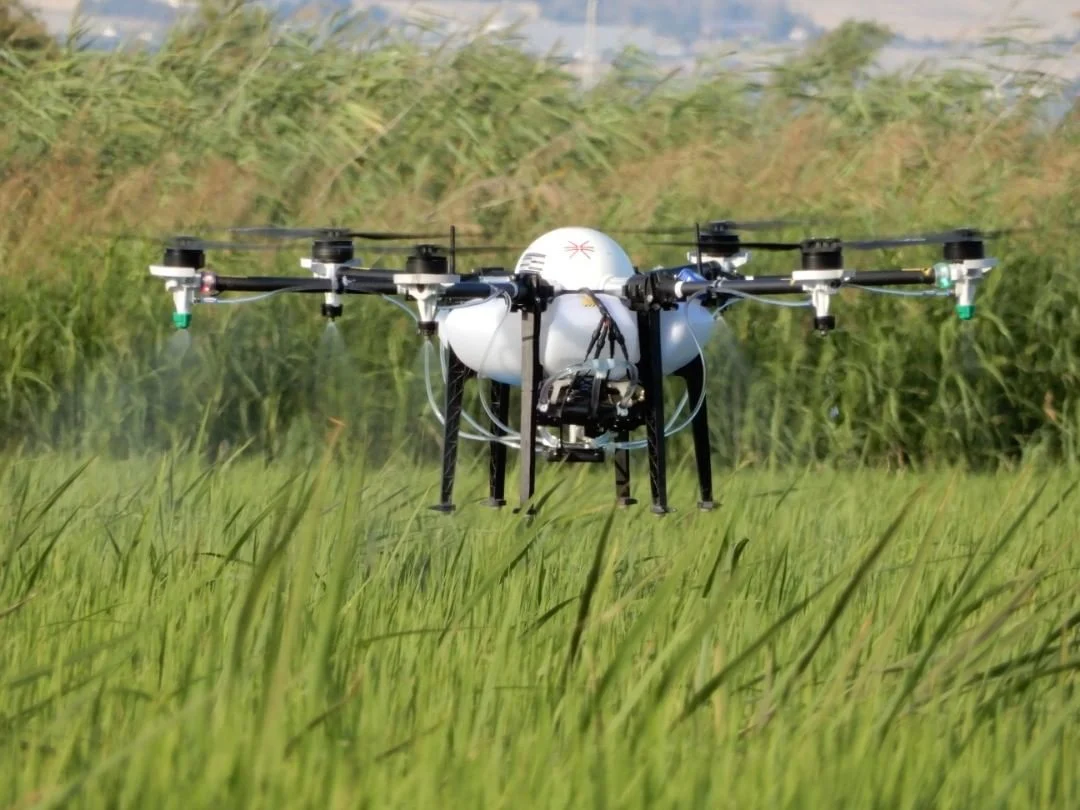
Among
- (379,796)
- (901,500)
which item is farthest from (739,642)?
(901,500)

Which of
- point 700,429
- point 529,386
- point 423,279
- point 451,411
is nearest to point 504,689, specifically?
point 423,279

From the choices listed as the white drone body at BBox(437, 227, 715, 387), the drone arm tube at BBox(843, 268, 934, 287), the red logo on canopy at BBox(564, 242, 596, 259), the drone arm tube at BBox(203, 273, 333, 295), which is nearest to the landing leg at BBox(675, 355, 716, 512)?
the white drone body at BBox(437, 227, 715, 387)

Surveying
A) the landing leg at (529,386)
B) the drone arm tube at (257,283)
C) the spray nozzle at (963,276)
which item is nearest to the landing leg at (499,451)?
the landing leg at (529,386)

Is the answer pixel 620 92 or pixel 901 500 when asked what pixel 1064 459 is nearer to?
pixel 901 500

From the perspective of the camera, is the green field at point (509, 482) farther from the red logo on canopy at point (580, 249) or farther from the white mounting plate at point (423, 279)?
the red logo on canopy at point (580, 249)

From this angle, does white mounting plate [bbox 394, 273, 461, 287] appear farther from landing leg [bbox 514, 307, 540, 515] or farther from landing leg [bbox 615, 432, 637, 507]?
landing leg [bbox 615, 432, 637, 507]

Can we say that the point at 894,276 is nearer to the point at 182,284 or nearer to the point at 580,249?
the point at 580,249
